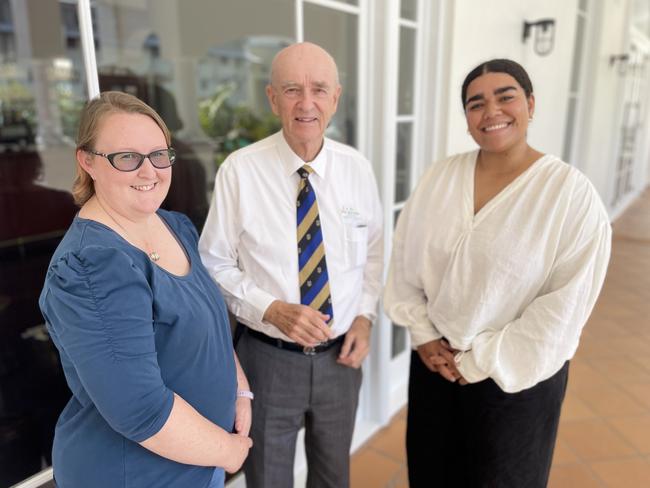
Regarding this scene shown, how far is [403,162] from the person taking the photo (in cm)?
272

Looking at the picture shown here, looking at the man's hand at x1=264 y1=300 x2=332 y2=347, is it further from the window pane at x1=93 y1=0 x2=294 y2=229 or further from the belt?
the window pane at x1=93 y1=0 x2=294 y2=229

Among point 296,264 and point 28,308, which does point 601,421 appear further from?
point 28,308

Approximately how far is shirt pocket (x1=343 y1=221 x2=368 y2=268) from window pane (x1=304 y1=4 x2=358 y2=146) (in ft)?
3.20

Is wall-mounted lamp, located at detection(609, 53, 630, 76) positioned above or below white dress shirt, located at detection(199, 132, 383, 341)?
above

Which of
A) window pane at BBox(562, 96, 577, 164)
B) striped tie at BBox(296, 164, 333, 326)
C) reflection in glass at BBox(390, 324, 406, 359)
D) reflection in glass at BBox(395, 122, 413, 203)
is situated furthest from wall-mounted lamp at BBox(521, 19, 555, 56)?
striped tie at BBox(296, 164, 333, 326)

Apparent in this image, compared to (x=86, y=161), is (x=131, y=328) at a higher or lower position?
lower

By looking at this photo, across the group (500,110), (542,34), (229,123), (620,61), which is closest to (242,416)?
(500,110)

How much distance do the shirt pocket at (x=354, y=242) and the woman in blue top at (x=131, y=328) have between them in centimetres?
60

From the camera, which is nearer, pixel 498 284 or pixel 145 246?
pixel 145 246

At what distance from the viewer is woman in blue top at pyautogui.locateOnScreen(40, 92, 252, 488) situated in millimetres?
818

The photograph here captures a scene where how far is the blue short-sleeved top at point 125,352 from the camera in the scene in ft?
2.67

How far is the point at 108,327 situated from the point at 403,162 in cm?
217

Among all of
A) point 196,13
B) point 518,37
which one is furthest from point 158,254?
point 518,37

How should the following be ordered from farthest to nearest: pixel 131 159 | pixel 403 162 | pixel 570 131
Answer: pixel 570 131 < pixel 403 162 < pixel 131 159
